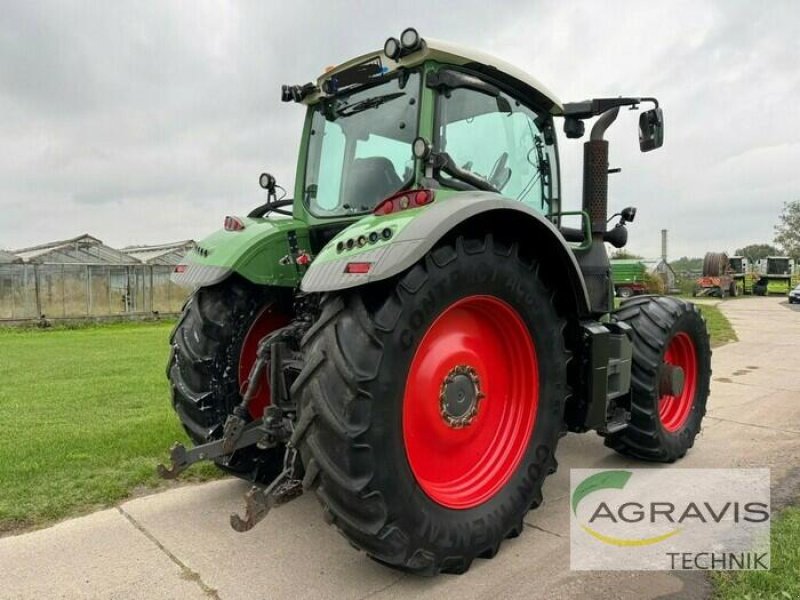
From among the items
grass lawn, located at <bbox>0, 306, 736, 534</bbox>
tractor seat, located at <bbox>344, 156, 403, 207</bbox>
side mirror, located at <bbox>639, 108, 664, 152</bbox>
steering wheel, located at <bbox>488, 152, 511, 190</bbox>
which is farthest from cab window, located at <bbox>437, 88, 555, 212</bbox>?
grass lawn, located at <bbox>0, 306, 736, 534</bbox>

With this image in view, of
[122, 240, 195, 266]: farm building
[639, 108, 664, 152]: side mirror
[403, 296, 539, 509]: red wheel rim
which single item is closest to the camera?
[403, 296, 539, 509]: red wheel rim

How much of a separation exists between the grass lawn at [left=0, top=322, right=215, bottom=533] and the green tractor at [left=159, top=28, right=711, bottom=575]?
90 centimetres

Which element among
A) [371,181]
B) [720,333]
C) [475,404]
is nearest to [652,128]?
[371,181]

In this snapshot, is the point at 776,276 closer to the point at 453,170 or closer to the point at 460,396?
the point at 453,170

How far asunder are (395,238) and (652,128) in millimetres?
2332

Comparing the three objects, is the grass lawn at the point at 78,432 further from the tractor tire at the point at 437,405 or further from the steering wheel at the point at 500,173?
the steering wheel at the point at 500,173

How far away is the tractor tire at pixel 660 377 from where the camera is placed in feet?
13.3

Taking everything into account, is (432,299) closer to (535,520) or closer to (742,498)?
(535,520)

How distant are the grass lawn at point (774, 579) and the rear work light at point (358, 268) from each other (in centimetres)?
199

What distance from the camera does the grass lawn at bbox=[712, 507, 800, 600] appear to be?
8.13 ft

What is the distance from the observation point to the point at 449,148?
330cm

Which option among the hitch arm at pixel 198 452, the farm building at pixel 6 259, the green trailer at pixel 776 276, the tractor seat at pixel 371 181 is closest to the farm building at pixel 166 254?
the farm building at pixel 6 259

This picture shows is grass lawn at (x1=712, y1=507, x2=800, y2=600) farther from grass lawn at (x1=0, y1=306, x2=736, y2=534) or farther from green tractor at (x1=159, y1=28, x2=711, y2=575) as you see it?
grass lawn at (x1=0, y1=306, x2=736, y2=534)

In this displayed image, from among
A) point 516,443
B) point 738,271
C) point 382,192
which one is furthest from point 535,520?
point 738,271
